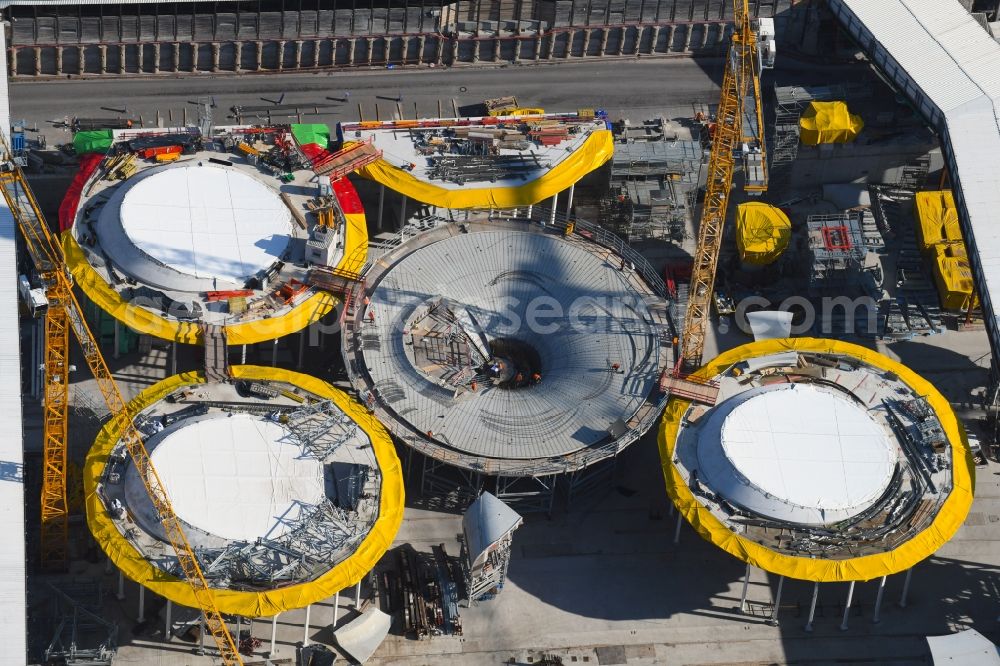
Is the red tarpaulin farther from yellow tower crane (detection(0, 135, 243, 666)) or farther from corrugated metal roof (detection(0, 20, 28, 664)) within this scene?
yellow tower crane (detection(0, 135, 243, 666))

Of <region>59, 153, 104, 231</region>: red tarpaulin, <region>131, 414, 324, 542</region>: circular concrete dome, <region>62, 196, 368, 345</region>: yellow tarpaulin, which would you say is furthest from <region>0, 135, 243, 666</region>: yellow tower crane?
<region>59, 153, 104, 231</region>: red tarpaulin

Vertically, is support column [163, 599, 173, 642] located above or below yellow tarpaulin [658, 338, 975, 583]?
below

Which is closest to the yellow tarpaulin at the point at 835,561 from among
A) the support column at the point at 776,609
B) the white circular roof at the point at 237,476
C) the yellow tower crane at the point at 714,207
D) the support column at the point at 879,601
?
the yellow tower crane at the point at 714,207

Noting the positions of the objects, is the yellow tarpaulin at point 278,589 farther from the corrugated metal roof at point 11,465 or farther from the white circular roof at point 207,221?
the white circular roof at point 207,221

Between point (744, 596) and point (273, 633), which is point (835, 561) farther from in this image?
point (273, 633)

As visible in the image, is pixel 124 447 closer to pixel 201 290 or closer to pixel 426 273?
pixel 201 290

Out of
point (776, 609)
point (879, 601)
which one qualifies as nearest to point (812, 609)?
point (776, 609)

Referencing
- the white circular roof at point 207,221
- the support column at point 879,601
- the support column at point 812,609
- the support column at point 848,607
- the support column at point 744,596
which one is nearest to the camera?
the support column at point 848,607
